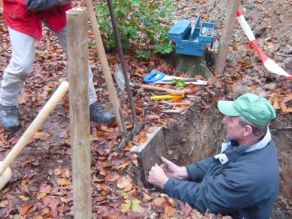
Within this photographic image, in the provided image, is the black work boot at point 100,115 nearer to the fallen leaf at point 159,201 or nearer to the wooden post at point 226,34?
the fallen leaf at point 159,201

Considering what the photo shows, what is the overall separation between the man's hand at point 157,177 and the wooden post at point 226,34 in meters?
1.99

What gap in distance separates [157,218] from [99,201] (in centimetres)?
53

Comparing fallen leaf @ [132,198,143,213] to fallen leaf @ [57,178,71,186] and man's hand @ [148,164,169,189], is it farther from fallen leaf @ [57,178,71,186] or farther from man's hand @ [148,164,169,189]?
fallen leaf @ [57,178,71,186]

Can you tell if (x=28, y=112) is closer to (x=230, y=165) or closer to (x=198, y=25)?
(x=230, y=165)

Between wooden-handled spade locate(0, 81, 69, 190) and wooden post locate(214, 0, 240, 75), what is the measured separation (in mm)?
2989

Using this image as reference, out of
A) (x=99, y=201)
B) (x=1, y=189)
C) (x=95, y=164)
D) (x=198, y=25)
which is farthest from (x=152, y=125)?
(x=198, y=25)

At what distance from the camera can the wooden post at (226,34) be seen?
512 centimetres

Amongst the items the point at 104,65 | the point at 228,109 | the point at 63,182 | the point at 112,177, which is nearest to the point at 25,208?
the point at 63,182

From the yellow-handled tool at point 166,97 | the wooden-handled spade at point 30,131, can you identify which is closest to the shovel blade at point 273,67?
the yellow-handled tool at point 166,97

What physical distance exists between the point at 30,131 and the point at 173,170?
6.26ft

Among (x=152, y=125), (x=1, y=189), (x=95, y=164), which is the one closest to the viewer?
(x=1, y=189)

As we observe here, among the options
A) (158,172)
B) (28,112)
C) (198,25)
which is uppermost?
(198,25)

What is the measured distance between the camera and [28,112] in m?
4.66

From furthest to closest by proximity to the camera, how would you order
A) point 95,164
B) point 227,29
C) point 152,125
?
point 227,29 → point 152,125 → point 95,164
